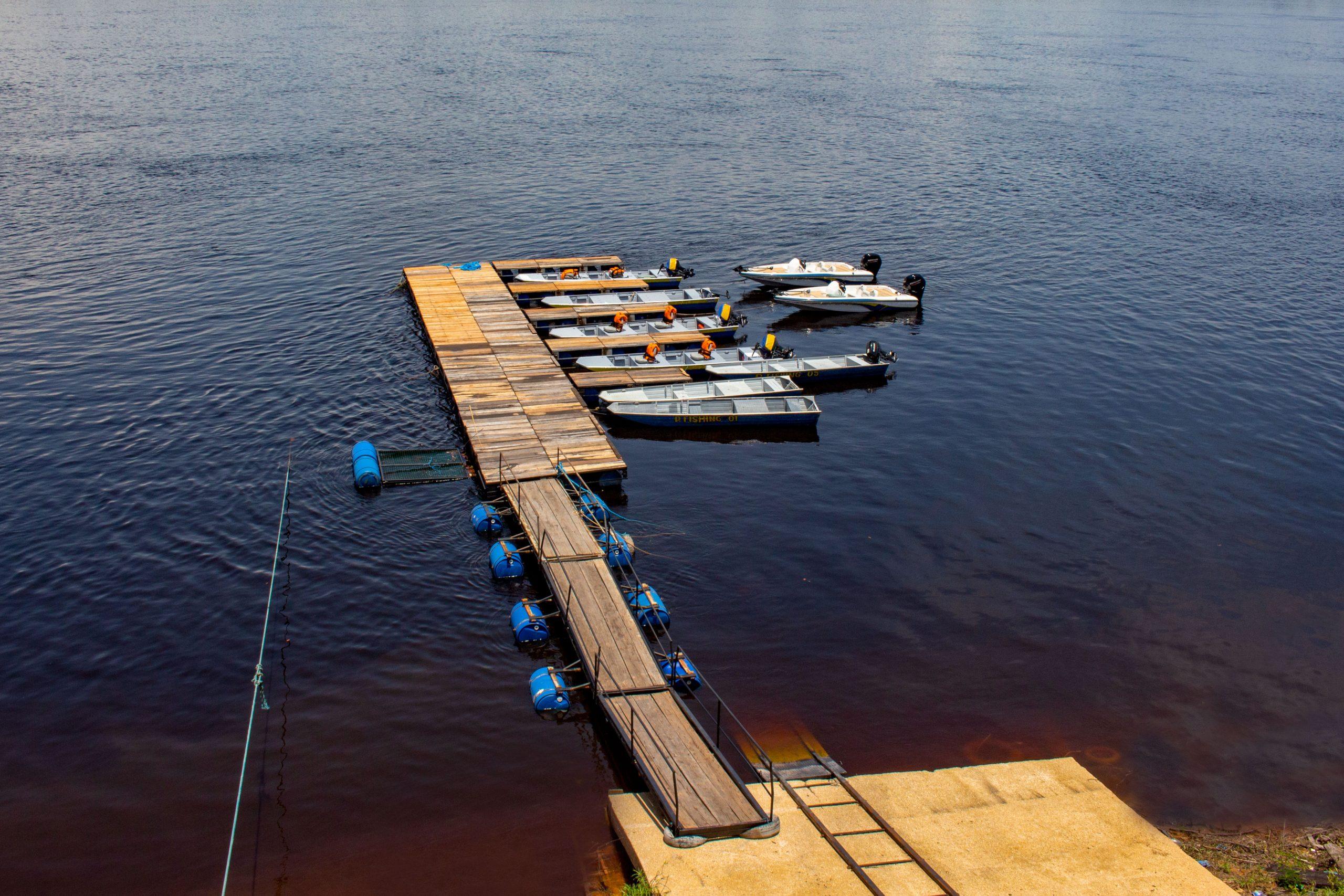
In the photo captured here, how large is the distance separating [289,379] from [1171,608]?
43096 millimetres

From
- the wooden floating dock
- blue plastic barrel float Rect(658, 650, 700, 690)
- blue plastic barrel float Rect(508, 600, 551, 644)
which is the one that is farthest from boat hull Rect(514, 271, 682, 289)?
blue plastic barrel float Rect(658, 650, 700, 690)

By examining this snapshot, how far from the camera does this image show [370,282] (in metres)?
63.3

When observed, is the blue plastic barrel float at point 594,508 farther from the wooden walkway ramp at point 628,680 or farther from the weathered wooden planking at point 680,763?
the weathered wooden planking at point 680,763

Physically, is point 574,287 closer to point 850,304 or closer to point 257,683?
point 850,304

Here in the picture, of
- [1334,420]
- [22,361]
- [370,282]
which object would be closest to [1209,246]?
[1334,420]

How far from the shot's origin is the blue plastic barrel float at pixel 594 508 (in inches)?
1437

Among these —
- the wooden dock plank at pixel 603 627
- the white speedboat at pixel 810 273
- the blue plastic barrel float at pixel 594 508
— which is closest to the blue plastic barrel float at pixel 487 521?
the blue plastic barrel float at pixel 594 508

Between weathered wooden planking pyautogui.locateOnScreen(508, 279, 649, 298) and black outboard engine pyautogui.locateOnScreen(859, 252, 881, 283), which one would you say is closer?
weathered wooden planking pyautogui.locateOnScreen(508, 279, 649, 298)

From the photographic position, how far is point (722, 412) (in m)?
46.1

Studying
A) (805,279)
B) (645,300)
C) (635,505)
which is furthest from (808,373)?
(635,505)

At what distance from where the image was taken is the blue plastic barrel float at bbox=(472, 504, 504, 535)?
120 ft

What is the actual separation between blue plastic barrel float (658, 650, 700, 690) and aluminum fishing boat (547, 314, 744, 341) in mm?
28108

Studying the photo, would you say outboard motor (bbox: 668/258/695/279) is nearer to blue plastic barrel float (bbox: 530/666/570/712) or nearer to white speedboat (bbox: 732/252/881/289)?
white speedboat (bbox: 732/252/881/289)

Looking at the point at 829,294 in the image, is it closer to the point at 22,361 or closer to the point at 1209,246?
the point at 1209,246
